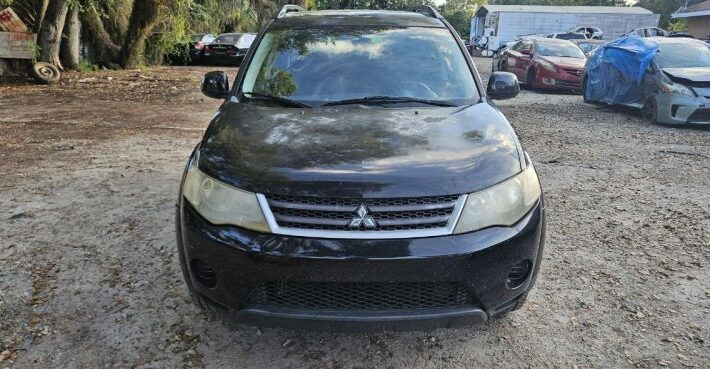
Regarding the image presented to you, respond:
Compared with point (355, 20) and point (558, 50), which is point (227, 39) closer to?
point (558, 50)

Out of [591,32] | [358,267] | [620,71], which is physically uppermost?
[591,32]

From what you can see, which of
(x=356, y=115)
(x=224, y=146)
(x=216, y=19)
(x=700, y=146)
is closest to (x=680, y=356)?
(x=356, y=115)

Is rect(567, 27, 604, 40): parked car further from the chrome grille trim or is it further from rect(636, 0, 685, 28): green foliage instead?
the chrome grille trim

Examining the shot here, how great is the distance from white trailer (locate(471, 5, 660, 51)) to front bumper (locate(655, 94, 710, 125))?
90.7ft

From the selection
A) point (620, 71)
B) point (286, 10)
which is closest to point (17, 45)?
point (286, 10)

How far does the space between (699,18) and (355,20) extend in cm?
3520

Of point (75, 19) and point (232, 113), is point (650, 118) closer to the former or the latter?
point (232, 113)

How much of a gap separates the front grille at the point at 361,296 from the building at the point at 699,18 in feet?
109

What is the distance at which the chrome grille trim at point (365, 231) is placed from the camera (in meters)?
2.32

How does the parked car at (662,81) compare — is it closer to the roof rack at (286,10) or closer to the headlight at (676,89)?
the headlight at (676,89)

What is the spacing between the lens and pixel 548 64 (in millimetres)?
14266

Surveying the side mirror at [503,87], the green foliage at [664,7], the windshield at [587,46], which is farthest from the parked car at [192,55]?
the green foliage at [664,7]

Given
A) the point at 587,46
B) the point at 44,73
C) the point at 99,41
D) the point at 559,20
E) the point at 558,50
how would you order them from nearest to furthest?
1. the point at 44,73
2. the point at 558,50
3. the point at 99,41
4. the point at 587,46
5. the point at 559,20

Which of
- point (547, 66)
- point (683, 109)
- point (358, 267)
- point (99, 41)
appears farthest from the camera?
point (99, 41)
